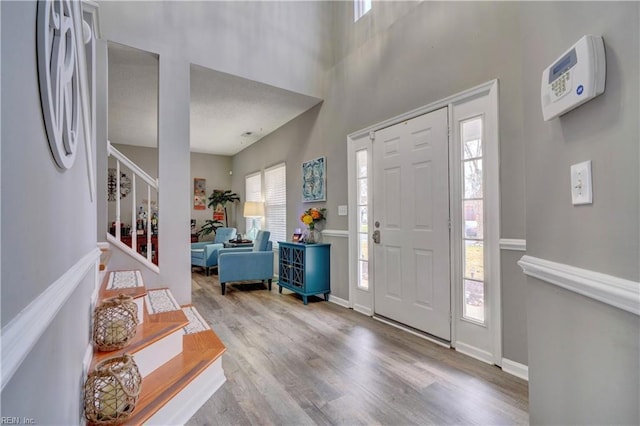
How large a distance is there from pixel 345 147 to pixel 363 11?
1.65 meters

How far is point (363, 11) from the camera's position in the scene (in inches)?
141

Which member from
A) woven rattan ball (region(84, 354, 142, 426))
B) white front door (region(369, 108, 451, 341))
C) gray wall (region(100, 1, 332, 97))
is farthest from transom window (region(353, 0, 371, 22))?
→ woven rattan ball (region(84, 354, 142, 426))

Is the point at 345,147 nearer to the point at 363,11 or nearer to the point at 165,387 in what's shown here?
the point at 363,11

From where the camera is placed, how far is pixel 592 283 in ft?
2.22

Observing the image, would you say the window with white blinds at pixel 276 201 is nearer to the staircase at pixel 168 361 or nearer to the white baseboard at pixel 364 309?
the white baseboard at pixel 364 309

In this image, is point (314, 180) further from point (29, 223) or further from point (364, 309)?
point (29, 223)

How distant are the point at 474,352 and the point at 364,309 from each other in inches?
49.5

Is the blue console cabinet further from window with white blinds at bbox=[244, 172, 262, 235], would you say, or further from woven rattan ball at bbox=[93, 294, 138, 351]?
woven rattan ball at bbox=[93, 294, 138, 351]

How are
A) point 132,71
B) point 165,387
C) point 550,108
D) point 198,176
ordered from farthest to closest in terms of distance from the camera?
point 198,176, point 132,71, point 165,387, point 550,108

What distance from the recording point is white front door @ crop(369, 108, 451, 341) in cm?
255

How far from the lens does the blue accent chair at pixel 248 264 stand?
4.19 meters

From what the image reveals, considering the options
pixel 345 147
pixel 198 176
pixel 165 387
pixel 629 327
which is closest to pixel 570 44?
pixel 629 327

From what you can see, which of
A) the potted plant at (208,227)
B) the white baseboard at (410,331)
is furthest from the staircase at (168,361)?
the potted plant at (208,227)

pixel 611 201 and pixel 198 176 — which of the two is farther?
pixel 198 176
